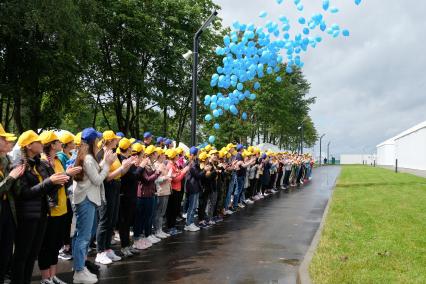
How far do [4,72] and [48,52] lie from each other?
1915 mm

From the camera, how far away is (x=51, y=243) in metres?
5.97

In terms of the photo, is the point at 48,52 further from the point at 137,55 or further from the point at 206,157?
the point at 206,157

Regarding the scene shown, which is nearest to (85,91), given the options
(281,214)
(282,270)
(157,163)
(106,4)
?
(106,4)

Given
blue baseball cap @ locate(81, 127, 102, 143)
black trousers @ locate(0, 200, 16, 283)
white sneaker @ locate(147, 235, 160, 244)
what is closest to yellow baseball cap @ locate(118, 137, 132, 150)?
blue baseball cap @ locate(81, 127, 102, 143)

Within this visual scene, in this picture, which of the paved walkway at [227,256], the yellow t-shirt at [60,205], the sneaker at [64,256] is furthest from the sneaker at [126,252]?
the yellow t-shirt at [60,205]

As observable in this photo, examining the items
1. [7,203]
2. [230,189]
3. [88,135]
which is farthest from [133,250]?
[230,189]

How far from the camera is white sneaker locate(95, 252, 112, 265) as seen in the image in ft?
24.2

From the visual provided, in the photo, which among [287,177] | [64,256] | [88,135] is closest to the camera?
[88,135]

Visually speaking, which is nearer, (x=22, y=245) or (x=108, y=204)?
(x=22, y=245)

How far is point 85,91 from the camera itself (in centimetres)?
2586

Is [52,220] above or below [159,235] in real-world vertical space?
above

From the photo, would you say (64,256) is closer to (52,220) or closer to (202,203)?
(52,220)

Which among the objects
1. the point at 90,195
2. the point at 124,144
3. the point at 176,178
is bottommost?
the point at 90,195

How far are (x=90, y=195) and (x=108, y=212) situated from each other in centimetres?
104
